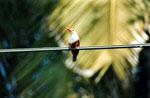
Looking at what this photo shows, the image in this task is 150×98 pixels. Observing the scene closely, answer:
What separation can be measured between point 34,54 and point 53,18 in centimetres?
52

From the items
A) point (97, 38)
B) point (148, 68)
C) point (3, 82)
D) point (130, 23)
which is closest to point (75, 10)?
point (97, 38)

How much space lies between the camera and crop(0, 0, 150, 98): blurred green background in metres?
3.95

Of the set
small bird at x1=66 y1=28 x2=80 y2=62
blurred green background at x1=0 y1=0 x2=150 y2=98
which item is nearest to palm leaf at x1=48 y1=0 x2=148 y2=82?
blurred green background at x1=0 y1=0 x2=150 y2=98

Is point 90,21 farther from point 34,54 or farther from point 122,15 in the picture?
point 34,54

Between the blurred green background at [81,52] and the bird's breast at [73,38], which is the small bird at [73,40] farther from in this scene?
the blurred green background at [81,52]

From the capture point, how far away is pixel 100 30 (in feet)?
13.0

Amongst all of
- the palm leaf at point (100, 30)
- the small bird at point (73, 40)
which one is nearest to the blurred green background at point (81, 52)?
the palm leaf at point (100, 30)

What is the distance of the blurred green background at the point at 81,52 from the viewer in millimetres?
3951

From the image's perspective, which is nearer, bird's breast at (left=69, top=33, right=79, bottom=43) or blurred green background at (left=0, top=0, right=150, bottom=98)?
bird's breast at (left=69, top=33, right=79, bottom=43)

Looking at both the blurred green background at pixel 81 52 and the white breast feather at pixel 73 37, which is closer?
the white breast feather at pixel 73 37

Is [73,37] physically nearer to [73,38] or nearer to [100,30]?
[73,38]

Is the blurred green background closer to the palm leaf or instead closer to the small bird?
the palm leaf

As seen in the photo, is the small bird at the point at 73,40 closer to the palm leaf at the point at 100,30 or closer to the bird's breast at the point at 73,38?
the bird's breast at the point at 73,38

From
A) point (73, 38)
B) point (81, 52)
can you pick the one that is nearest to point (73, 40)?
point (73, 38)
